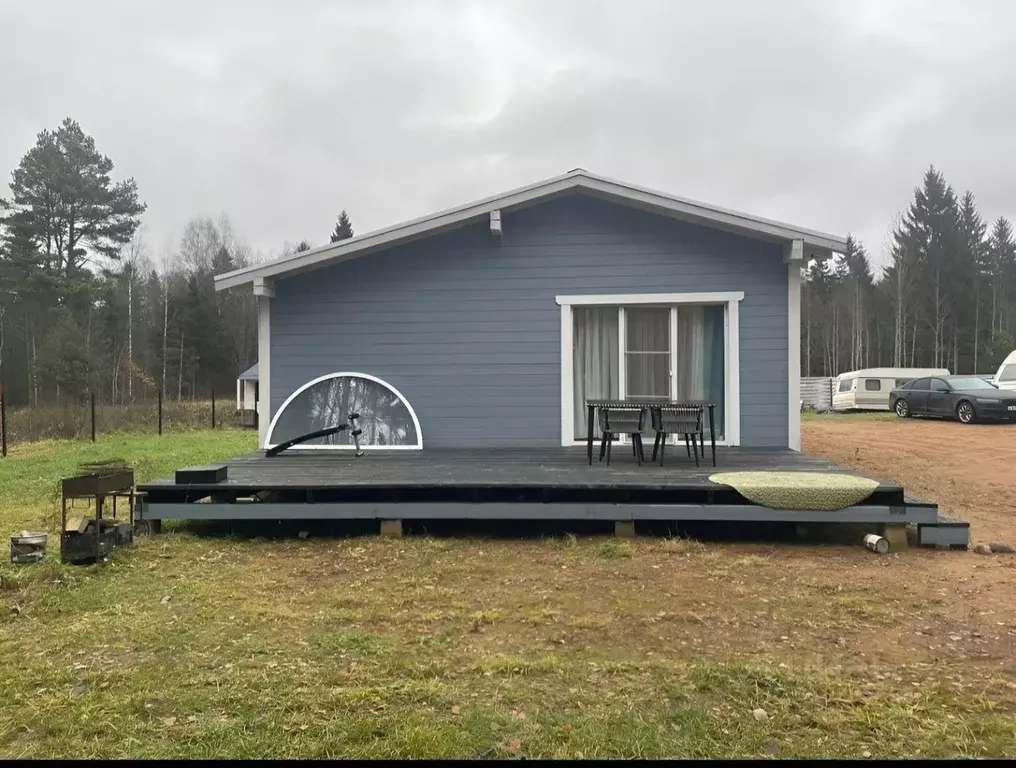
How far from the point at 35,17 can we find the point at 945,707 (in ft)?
48.0

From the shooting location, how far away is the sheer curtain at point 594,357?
811cm

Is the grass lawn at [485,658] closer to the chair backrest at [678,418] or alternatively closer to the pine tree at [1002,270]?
the chair backrest at [678,418]

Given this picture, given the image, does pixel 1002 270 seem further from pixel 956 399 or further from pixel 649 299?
pixel 649 299

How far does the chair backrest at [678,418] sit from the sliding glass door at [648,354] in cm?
151

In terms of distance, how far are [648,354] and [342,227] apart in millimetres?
34454

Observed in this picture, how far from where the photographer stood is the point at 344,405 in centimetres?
824

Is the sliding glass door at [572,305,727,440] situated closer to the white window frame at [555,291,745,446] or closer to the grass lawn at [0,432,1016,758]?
the white window frame at [555,291,745,446]

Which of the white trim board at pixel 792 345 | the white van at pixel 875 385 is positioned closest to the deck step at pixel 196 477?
the white trim board at pixel 792 345

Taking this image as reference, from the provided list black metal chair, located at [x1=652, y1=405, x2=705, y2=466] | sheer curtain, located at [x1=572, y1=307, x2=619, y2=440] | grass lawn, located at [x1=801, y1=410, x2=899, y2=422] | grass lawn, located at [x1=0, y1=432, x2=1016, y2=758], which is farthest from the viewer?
grass lawn, located at [x1=801, y1=410, x2=899, y2=422]

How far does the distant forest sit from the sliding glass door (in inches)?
544

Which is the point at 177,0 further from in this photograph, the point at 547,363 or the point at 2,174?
the point at 2,174

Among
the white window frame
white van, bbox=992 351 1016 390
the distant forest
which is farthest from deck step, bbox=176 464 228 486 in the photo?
white van, bbox=992 351 1016 390

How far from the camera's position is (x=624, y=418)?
660 centimetres

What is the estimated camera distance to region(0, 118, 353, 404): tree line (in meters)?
23.7
